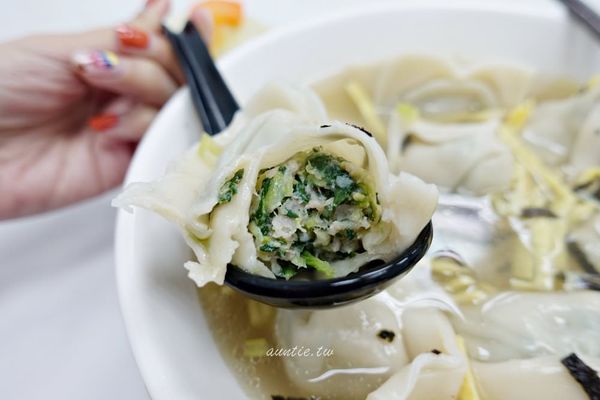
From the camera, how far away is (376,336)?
3.59 ft

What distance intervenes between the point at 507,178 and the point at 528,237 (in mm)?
176

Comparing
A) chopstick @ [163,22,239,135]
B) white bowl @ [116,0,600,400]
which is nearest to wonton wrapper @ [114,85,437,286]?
white bowl @ [116,0,600,400]

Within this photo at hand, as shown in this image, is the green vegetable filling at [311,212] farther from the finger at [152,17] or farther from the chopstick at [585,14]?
the chopstick at [585,14]

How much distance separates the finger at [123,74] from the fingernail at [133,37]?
37mm

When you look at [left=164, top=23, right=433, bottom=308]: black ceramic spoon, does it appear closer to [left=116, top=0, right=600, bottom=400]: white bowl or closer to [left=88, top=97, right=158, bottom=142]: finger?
[left=116, top=0, right=600, bottom=400]: white bowl

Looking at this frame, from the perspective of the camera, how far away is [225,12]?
1806 millimetres

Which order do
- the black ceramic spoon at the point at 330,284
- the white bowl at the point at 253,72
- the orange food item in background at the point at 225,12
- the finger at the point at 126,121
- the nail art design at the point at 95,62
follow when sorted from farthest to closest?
1. the orange food item in background at the point at 225,12
2. the finger at the point at 126,121
3. the nail art design at the point at 95,62
4. the white bowl at the point at 253,72
5. the black ceramic spoon at the point at 330,284

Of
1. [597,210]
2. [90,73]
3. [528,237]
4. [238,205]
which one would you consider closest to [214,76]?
[90,73]

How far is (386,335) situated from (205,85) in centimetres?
73

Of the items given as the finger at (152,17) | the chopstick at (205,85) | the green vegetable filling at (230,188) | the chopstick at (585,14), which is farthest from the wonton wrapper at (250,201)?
the chopstick at (585,14)

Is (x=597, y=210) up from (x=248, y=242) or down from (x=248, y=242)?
down

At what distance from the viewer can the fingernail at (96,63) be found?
1.45 metres

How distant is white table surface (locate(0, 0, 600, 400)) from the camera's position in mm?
1224

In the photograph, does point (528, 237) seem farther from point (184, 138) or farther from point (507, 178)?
point (184, 138)
